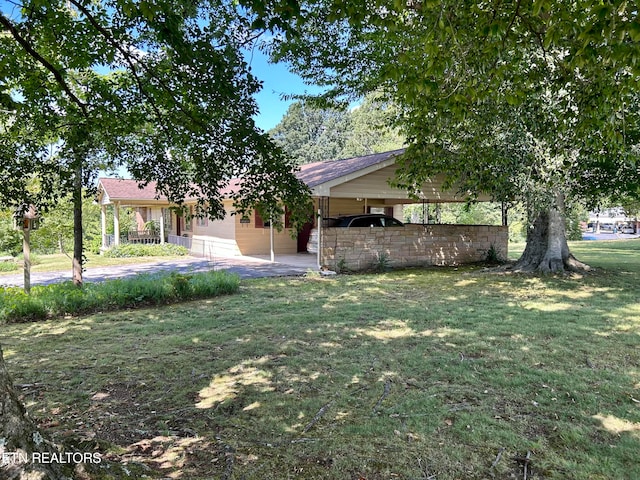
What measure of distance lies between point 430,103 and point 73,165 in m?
4.10

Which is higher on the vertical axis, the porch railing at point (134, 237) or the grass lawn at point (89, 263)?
the porch railing at point (134, 237)

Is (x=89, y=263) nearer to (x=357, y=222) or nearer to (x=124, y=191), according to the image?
(x=124, y=191)

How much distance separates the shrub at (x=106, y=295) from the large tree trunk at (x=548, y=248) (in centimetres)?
819

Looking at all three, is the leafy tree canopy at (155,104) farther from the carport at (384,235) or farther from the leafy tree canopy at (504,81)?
the carport at (384,235)

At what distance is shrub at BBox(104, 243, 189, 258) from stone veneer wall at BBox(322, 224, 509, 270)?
8.77 meters

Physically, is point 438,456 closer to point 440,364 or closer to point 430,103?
point 440,364

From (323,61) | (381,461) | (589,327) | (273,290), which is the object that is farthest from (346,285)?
(381,461)

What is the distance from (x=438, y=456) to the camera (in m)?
2.73

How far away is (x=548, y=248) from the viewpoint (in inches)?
450

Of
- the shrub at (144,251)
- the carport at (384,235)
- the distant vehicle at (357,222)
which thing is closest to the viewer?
the carport at (384,235)

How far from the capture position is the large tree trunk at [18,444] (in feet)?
5.78

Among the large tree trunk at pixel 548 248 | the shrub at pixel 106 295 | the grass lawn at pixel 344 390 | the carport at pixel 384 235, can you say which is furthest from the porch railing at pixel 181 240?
the large tree trunk at pixel 548 248

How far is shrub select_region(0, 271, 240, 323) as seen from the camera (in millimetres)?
6549

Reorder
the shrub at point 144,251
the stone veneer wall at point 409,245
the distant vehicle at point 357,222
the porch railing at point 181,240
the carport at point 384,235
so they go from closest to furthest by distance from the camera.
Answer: the carport at point 384,235
the stone veneer wall at point 409,245
the distant vehicle at point 357,222
the shrub at point 144,251
the porch railing at point 181,240
